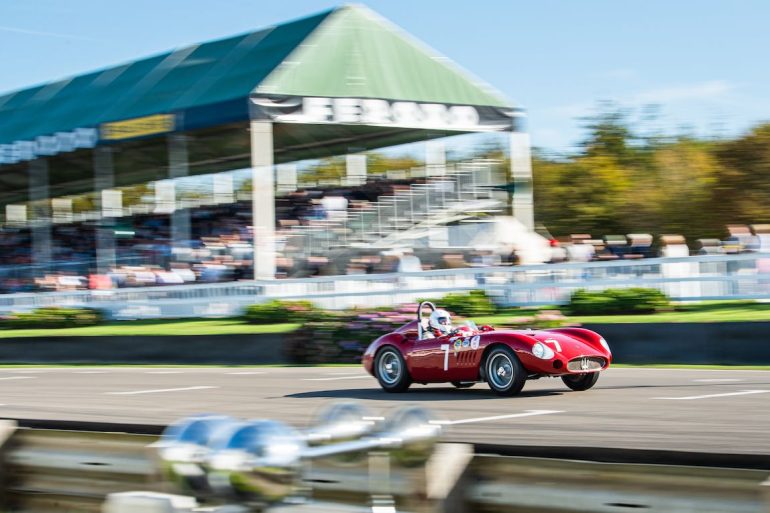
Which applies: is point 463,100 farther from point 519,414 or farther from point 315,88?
point 519,414

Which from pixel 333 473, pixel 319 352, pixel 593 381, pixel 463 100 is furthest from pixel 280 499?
pixel 463 100

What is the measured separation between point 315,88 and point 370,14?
11.3 feet

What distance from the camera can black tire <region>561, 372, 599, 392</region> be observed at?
11.6 m

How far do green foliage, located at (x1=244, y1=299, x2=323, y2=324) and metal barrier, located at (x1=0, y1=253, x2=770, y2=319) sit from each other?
32 cm

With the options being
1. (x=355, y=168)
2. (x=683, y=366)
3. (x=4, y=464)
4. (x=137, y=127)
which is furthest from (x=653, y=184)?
(x=4, y=464)

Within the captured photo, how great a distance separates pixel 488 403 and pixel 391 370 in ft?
6.34

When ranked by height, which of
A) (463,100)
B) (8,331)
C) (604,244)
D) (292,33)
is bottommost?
(8,331)

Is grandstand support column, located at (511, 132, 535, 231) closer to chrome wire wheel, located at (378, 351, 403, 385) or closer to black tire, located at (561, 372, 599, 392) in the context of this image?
chrome wire wheel, located at (378, 351, 403, 385)

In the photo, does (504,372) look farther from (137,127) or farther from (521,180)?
(137,127)

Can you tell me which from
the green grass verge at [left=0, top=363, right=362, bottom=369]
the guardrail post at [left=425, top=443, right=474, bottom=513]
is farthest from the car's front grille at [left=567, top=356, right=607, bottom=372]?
the green grass verge at [left=0, top=363, right=362, bottom=369]

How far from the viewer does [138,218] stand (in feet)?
118

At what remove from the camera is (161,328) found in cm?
2428

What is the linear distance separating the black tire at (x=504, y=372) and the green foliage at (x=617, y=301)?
295 inches

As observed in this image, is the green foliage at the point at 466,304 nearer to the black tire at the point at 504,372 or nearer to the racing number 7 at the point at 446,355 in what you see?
the racing number 7 at the point at 446,355
